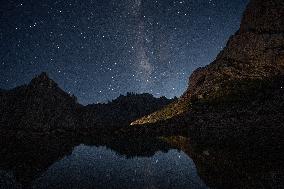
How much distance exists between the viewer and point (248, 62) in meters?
146

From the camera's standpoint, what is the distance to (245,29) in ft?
556

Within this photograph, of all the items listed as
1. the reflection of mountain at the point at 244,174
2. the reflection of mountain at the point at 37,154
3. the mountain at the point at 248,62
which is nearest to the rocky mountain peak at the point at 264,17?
the mountain at the point at 248,62

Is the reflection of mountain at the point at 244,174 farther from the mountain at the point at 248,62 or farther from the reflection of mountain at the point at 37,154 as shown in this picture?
the mountain at the point at 248,62

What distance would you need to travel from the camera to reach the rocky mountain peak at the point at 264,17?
484 feet

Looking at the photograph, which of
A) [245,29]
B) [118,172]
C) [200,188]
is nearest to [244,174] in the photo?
[200,188]

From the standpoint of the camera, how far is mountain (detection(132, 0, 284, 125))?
393 feet

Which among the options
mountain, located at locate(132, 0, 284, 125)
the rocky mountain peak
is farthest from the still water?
the rocky mountain peak

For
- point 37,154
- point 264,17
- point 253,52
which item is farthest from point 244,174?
point 264,17

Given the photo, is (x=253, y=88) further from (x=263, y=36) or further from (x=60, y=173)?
(x=60, y=173)

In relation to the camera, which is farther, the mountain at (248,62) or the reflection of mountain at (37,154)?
the mountain at (248,62)

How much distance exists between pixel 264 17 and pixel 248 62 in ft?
103

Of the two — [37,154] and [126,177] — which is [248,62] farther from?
[126,177]

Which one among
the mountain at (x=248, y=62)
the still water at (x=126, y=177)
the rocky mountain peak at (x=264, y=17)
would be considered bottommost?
the still water at (x=126, y=177)

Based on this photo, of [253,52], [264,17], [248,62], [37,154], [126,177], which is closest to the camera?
[126,177]
